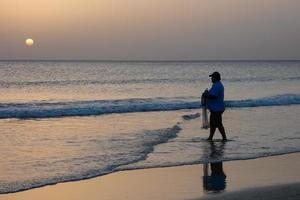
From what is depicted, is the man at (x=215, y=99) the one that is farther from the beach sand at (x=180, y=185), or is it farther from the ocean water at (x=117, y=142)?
the beach sand at (x=180, y=185)

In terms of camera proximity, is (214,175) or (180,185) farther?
(214,175)

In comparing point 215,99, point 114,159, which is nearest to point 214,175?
point 114,159

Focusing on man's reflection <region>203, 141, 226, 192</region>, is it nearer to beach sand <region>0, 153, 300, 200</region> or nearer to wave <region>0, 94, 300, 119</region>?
beach sand <region>0, 153, 300, 200</region>

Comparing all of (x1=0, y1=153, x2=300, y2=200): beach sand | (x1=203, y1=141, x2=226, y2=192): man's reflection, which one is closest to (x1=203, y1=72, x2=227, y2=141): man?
(x1=203, y1=141, x2=226, y2=192): man's reflection

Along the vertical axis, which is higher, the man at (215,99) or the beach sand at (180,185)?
the man at (215,99)

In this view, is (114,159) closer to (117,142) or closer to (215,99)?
(117,142)

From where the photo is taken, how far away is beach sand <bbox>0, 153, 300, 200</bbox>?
8070mm

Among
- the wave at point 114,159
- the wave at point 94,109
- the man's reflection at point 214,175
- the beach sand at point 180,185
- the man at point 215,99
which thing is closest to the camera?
the beach sand at point 180,185

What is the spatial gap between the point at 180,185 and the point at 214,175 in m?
1.08

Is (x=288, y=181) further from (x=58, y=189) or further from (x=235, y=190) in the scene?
(x=58, y=189)

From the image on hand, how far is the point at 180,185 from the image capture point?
29.0 feet

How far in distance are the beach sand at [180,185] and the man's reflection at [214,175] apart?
72 mm

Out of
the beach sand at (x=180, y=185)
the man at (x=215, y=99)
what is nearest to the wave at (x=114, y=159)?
the beach sand at (x=180, y=185)

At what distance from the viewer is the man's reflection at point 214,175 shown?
8.67 meters
